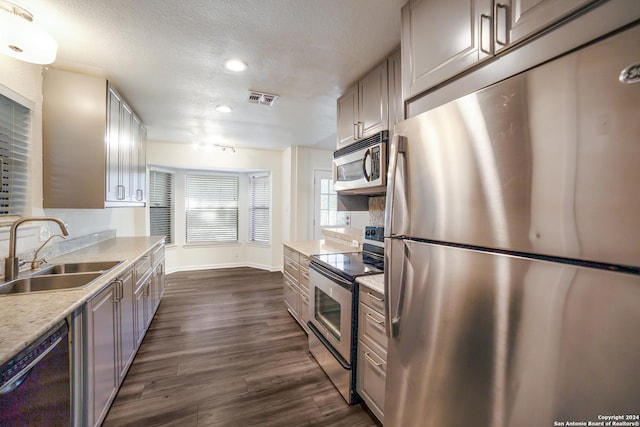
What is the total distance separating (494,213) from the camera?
0.87m

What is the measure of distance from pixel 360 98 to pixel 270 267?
4097 millimetres

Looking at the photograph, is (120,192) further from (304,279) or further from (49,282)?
(304,279)

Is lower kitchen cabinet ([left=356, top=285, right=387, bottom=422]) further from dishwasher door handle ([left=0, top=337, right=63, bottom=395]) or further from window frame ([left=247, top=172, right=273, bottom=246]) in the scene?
window frame ([left=247, top=172, right=273, bottom=246])

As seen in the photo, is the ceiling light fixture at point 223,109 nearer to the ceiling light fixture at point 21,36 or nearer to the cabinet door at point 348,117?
the cabinet door at point 348,117

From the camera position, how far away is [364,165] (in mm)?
2016

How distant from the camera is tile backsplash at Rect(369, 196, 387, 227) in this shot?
8.66ft

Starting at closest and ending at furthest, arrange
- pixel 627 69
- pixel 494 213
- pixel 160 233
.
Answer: pixel 627 69
pixel 494 213
pixel 160 233

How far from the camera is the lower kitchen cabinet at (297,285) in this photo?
2.78 m

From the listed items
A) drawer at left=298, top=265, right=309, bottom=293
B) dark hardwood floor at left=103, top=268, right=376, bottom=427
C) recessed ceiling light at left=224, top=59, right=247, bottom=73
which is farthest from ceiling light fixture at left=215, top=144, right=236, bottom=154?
drawer at left=298, top=265, right=309, bottom=293

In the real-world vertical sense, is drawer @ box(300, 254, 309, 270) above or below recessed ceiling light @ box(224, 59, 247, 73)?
below

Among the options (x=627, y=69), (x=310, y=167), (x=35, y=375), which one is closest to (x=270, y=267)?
(x=310, y=167)

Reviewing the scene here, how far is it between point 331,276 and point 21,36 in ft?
7.37

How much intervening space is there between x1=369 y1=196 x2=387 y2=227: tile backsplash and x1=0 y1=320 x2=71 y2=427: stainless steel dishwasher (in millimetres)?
2321

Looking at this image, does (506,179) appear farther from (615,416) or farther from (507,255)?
(615,416)
